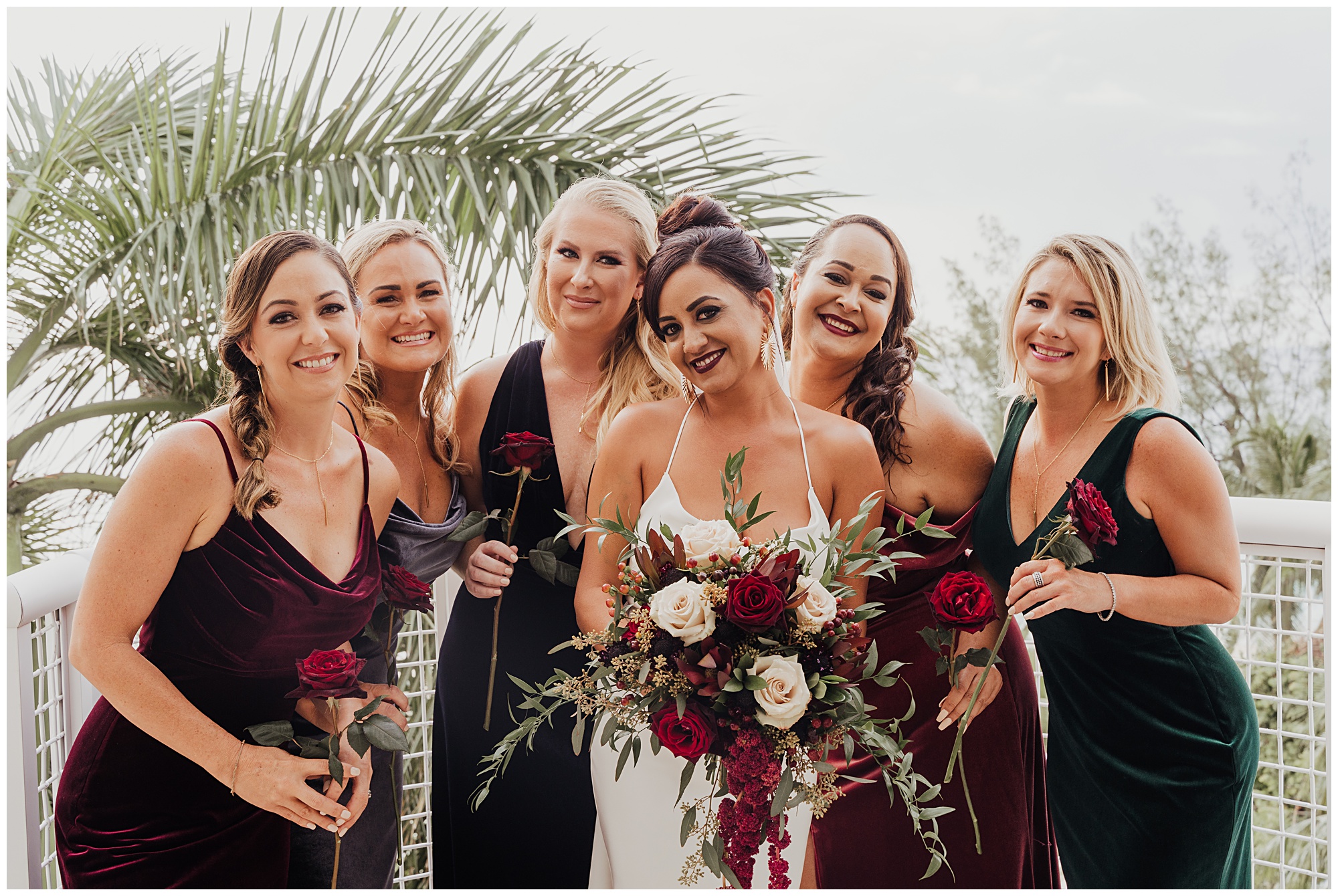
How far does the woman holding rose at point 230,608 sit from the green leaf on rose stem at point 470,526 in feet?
0.91

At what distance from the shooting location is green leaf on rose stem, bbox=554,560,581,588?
2701 mm

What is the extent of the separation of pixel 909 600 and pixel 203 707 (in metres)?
1.92

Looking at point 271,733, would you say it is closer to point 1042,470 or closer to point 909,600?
point 909,600

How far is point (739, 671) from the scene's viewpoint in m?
2.00

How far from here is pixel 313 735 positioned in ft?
8.18

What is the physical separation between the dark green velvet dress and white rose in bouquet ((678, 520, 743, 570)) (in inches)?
35.5

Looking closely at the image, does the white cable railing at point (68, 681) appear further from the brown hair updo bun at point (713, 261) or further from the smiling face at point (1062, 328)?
the brown hair updo bun at point (713, 261)

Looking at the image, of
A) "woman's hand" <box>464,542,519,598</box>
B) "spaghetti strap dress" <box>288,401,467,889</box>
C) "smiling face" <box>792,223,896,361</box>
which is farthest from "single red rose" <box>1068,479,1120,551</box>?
"spaghetti strap dress" <box>288,401,467,889</box>

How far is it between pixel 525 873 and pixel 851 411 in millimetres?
1697

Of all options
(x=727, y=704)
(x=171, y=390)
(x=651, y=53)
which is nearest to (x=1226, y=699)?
(x=727, y=704)

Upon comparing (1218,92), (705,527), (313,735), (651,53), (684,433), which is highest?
(1218,92)

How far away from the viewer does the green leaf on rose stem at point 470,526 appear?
106 inches

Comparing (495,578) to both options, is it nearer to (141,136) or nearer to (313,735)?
(313,735)

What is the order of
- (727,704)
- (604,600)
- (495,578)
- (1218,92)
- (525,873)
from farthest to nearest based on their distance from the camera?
(1218,92) → (525,873) → (495,578) → (604,600) → (727,704)
